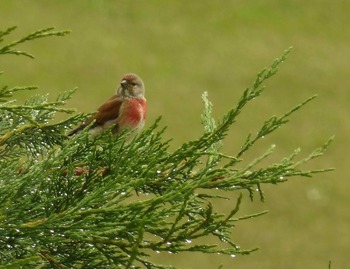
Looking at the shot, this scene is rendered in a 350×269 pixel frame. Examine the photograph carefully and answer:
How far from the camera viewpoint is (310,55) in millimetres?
25734

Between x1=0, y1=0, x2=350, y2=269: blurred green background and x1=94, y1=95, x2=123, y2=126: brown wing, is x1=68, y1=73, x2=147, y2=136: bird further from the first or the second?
x1=0, y1=0, x2=350, y2=269: blurred green background

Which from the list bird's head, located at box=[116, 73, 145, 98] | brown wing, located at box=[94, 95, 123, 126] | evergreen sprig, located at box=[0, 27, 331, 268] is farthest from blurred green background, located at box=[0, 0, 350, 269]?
evergreen sprig, located at box=[0, 27, 331, 268]

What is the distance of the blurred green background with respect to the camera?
18.2 m

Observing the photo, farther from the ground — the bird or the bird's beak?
the bird's beak

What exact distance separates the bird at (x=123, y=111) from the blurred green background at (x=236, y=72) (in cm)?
1086

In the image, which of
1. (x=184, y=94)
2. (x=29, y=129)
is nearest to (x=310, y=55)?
(x=184, y=94)

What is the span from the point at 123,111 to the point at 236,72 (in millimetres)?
19874

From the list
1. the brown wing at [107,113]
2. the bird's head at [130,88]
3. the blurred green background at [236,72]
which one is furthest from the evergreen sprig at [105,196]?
the blurred green background at [236,72]

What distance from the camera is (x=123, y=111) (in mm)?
4891

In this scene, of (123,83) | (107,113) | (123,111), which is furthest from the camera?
(123,83)

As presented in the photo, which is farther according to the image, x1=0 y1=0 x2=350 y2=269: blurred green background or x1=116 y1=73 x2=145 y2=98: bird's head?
x1=0 y1=0 x2=350 y2=269: blurred green background

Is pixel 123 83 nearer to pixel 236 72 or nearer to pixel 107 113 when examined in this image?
pixel 107 113

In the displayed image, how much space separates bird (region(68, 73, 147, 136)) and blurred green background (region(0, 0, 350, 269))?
10.9 metres

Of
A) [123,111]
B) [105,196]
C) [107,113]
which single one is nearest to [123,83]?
[123,111]
